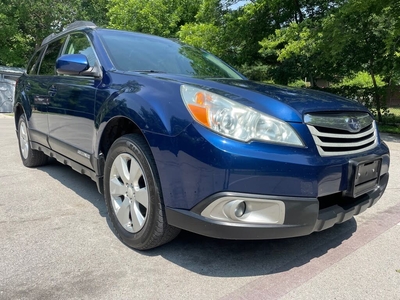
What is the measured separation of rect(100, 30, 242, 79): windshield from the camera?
329 centimetres

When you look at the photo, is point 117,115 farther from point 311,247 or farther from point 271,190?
point 311,247

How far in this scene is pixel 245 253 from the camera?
2691 mm

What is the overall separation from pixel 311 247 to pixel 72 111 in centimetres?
247

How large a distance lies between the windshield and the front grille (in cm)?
133

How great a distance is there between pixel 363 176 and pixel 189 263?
1.35 metres

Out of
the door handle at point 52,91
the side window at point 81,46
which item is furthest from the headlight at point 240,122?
the door handle at point 52,91

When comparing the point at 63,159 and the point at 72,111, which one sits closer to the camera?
the point at 72,111

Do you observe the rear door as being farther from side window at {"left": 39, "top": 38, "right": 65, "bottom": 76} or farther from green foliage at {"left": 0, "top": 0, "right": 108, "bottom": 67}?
green foliage at {"left": 0, "top": 0, "right": 108, "bottom": 67}

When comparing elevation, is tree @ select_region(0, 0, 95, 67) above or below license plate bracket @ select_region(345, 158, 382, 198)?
above

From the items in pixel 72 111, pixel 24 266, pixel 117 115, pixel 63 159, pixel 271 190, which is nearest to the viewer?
pixel 271 190

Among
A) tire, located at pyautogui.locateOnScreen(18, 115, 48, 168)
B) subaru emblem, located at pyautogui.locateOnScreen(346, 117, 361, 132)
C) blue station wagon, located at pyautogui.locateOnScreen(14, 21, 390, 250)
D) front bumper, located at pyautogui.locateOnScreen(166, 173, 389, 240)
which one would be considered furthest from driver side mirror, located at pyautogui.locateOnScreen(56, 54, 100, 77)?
tire, located at pyautogui.locateOnScreen(18, 115, 48, 168)

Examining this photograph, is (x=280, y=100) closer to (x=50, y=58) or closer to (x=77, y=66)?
(x=77, y=66)

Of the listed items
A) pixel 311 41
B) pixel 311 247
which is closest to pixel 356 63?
pixel 311 41

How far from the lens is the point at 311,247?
2781mm
